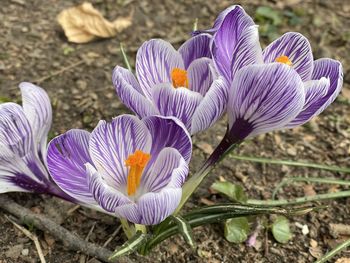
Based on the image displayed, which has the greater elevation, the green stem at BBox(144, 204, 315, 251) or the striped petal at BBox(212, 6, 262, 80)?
the striped petal at BBox(212, 6, 262, 80)

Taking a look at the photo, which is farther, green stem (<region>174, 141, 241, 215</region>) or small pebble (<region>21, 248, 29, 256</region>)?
small pebble (<region>21, 248, 29, 256</region>)

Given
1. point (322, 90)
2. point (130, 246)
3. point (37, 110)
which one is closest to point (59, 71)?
point (37, 110)

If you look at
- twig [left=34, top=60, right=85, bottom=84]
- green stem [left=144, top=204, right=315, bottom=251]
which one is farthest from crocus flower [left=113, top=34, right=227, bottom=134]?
twig [left=34, top=60, right=85, bottom=84]

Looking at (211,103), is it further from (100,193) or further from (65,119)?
(65,119)

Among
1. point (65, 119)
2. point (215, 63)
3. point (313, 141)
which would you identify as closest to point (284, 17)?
point (313, 141)

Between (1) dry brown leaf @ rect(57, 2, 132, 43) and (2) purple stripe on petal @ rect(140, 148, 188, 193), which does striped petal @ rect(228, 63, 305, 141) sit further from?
(1) dry brown leaf @ rect(57, 2, 132, 43)

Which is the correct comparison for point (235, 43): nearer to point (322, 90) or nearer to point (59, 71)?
point (322, 90)

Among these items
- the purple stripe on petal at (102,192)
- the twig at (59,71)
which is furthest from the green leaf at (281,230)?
the twig at (59,71)
